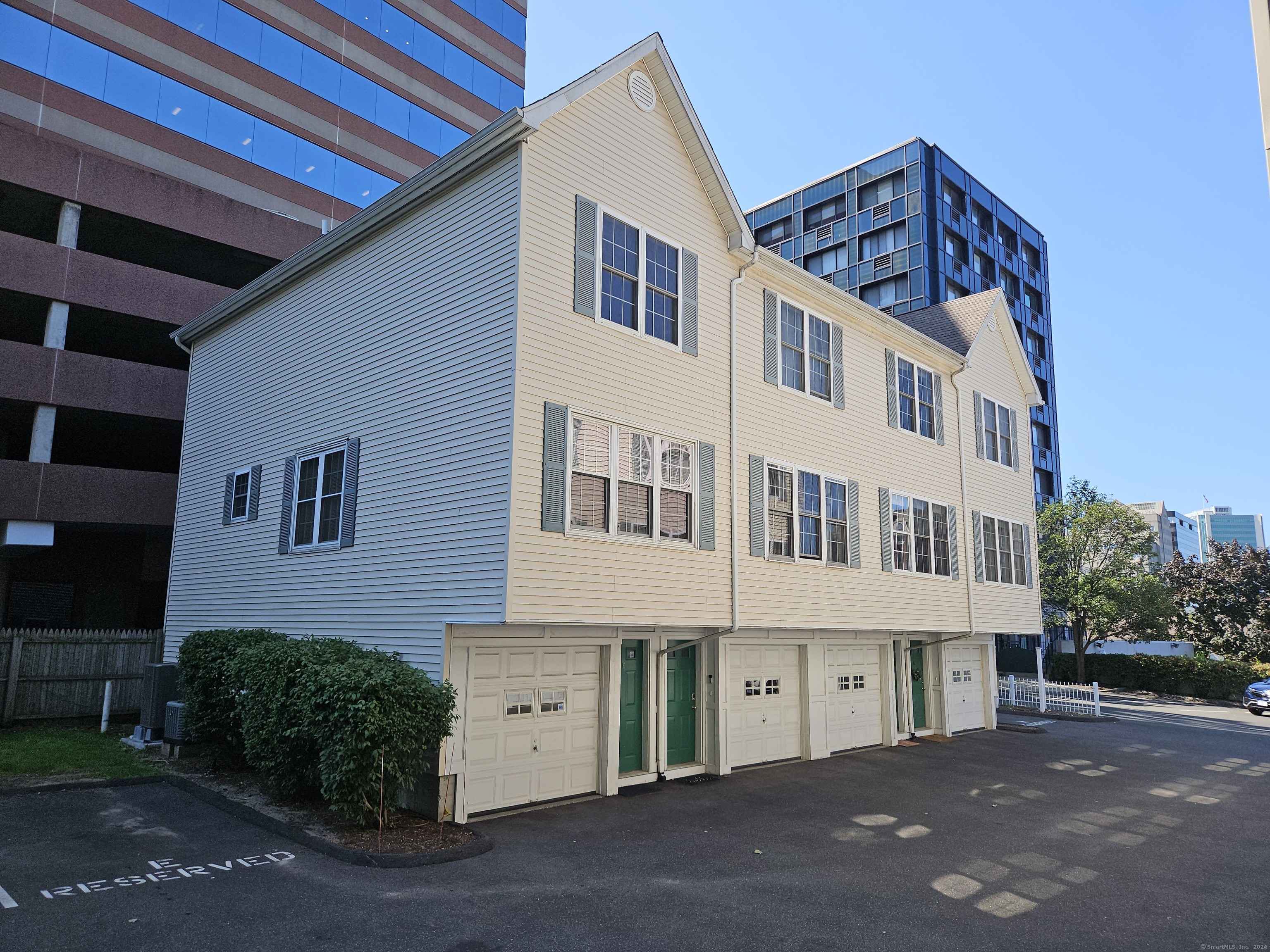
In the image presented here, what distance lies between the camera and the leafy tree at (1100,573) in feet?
110

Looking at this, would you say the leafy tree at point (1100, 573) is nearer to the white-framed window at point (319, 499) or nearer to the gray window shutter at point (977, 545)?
the gray window shutter at point (977, 545)

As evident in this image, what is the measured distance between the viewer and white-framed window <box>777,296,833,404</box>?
48.5ft

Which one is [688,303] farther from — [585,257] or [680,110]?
[680,110]

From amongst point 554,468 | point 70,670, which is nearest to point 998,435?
point 554,468

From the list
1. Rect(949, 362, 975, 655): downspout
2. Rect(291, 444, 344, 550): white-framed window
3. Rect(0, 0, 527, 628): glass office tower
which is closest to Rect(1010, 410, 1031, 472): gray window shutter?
Rect(949, 362, 975, 655): downspout

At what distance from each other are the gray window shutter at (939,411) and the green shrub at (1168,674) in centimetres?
2232

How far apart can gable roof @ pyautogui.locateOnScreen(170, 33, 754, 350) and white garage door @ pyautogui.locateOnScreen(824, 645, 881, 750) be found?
8640 millimetres

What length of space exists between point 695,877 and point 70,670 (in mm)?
14928

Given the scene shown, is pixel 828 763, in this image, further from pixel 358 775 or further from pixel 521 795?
pixel 358 775

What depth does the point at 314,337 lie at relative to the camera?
14.2m

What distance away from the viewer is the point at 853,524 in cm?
1566

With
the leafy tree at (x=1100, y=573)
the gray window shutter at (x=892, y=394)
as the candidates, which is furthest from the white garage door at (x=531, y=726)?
the leafy tree at (x=1100, y=573)

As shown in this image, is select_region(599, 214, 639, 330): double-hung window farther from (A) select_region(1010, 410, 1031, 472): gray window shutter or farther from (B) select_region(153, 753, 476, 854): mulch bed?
(A) select_region(1010, 410, 1031, 472): gray window shutter

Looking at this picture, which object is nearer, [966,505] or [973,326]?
[966,505]
